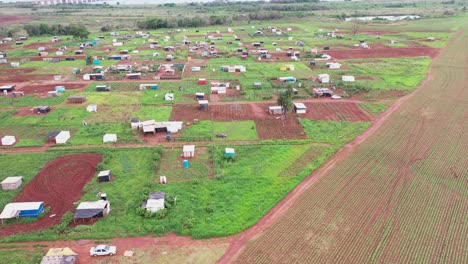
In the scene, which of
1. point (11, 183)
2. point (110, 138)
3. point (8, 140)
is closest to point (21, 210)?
point (11, 183)

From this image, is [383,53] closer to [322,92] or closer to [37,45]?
[322,92]

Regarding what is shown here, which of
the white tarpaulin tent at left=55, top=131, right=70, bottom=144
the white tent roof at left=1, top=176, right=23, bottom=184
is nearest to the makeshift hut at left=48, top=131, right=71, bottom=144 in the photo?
the white tarpaulin tent at left=55, top=131, right=70, bottom=144

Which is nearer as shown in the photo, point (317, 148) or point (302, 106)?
point (317, 148)

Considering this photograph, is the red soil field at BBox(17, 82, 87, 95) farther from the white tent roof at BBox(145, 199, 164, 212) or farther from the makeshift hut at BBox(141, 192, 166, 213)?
the white tent roof at BBox(145, 199, 164, 212)

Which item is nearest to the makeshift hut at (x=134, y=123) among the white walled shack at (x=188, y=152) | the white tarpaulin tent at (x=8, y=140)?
the white walled shack at (x=188, y=152)

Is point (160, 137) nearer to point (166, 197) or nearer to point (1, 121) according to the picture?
point (166, 197)

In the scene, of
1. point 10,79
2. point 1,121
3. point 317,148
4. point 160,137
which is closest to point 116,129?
point 160,137
